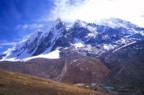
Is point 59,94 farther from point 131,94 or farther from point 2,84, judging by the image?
point 131,94

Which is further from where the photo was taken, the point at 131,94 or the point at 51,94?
the point at 131,94

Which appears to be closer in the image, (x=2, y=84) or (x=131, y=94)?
(x=2, y=84)

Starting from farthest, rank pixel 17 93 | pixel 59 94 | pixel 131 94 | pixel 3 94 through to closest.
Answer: pixel 131 94 → pixel 59 94 → pixel 17 93 → pixel 3 94

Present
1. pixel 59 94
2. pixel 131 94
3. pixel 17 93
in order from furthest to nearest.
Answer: pixel 131 94, pixel 59 94, pixel 17 93

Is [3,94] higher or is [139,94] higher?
[3,94]

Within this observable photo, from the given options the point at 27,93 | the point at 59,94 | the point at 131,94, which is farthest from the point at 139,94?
the point at 27,93

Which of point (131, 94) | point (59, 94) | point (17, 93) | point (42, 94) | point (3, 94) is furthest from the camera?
point (131, 94)

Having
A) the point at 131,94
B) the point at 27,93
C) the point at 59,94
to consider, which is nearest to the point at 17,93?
the point at 27,93

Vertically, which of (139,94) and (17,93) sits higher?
(17,93)

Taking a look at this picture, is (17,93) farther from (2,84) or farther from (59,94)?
(59,94)
